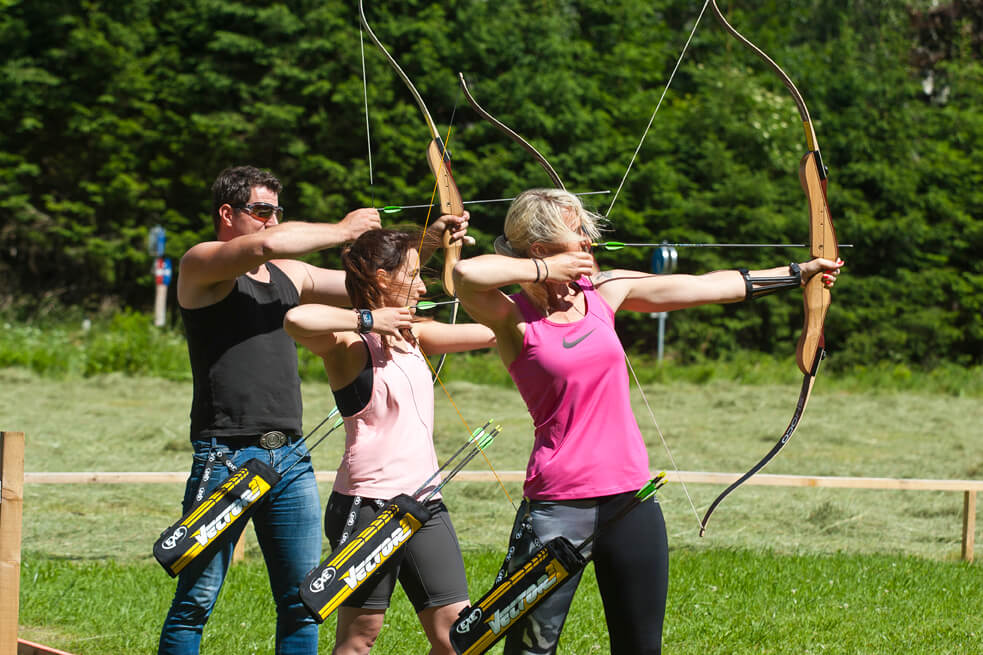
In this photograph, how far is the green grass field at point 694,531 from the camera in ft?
13.1

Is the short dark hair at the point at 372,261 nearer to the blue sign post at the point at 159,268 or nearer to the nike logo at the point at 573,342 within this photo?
the nike logo at the point at 573,342

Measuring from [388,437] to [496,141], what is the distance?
46.6 ft

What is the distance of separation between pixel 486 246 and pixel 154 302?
226 inches

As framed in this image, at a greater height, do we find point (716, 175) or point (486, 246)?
point (716, 175)

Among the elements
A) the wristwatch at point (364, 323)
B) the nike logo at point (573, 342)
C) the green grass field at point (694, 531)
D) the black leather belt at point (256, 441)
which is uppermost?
the nike logo at point (573, 342)

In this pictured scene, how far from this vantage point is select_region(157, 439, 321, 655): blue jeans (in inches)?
103

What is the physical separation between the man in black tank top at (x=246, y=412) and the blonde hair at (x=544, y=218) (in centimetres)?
45

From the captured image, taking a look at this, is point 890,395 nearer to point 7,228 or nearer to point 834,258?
point 834,258

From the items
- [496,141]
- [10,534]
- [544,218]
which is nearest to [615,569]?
[544,218]

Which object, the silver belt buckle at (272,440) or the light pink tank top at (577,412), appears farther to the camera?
the silver belt buckle at (272,440)

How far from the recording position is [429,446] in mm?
2578

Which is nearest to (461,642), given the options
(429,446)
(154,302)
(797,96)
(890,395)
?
(429,446)

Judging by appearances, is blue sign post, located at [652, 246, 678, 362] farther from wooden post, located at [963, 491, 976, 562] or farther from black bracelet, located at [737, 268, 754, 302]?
wooden post, located at [963, 491, 976, 562]

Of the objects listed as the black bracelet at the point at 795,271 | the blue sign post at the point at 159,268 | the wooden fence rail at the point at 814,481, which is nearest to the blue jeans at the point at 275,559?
the black bracelet at the point at 795,271
